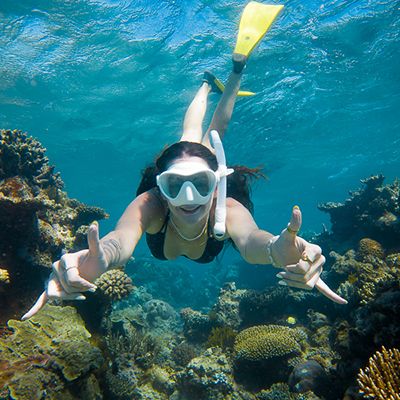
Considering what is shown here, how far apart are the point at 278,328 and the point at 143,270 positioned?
17.3 m

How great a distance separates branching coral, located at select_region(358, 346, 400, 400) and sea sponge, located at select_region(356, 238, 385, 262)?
6.39 metres

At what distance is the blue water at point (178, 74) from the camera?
13758mm

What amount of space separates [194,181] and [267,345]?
463 centimetres

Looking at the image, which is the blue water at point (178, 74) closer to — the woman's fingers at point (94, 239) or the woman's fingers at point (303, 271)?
the woman's fingers at point (94, 239)

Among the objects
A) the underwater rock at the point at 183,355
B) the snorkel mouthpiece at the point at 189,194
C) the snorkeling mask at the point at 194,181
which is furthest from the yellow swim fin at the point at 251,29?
the underwater rock at the point at 183,355

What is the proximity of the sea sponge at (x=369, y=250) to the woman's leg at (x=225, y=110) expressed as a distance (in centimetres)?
609

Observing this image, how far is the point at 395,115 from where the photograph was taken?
92.4 ft

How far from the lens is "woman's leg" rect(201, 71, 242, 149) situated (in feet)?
22.5

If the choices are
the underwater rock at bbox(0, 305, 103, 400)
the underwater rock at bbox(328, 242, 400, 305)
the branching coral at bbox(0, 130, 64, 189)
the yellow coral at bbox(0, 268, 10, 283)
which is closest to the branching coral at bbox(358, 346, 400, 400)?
the underwater rock at bbox(328, 242, 400, 305)

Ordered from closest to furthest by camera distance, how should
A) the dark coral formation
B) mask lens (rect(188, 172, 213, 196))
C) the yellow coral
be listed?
1. mask lens (rect(188, 172, 213, 196))
2. the yellow coral
3. the dark coral formation

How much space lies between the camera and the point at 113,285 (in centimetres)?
741

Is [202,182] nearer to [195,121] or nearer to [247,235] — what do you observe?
[247,235]

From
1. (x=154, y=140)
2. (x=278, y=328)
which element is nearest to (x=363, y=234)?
(x=278, y=328)

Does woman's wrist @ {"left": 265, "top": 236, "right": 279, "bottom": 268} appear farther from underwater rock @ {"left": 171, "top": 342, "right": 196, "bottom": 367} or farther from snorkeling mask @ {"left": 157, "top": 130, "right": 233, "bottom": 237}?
underwater rock @ {"left": 171, "top": 342, "right": 196, "bottom": 367}
